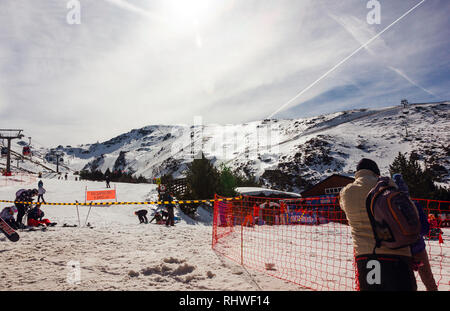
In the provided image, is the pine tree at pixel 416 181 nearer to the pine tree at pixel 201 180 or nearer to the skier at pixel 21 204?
the pine tree at pixel 201 180

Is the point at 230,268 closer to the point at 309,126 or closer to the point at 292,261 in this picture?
the point at 292,261

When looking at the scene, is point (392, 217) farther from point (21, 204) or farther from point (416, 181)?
point (416, 181)

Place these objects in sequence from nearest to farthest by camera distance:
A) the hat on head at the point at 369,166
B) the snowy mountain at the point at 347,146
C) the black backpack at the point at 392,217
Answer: the black backpack at the point at 392,217 < the hat on head at the point at 369,166 < the snowy mountain at the point at 347,146

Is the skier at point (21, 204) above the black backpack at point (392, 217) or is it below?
below

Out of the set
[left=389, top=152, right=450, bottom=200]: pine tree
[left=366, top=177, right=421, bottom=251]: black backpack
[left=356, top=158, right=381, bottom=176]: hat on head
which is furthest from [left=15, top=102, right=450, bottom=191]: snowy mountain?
[left=366, top=177, right=421, bottom=251]: black backpack

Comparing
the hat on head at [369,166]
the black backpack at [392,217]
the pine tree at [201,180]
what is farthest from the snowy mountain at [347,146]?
the black backpack at [392,217]

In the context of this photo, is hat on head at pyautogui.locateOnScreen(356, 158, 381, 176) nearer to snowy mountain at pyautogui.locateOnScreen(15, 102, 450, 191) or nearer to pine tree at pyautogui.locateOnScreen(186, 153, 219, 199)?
pine tree at pyautogui.locateOnScreen(186, 153, 219, 199)

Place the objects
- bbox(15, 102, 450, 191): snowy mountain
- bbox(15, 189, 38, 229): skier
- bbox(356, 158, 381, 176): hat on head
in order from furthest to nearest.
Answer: bbox(15, 102, 450, 191): snowy mountain, bbox(15, 189, 38, 229): skier, bbox(356, 158, 381, 176): hat on head

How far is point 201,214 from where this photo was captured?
2247 cm

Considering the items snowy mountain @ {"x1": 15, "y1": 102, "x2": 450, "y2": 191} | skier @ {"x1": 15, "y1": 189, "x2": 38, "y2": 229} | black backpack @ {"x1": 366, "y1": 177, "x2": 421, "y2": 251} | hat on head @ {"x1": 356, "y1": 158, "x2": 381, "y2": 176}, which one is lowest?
skier @ {"x1": 15, "y1": 189, "x2": 38, "y2": 229}

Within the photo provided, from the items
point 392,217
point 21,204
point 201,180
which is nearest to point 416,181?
point 201,180

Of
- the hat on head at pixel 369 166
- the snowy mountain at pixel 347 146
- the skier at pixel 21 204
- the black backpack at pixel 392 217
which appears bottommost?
the skier at pixel 21 204

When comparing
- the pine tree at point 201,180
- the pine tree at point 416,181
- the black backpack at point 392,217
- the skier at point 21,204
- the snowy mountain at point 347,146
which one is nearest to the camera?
the black backpack at point 392,217

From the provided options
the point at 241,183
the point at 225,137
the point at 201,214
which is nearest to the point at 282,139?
the point at 225,137
